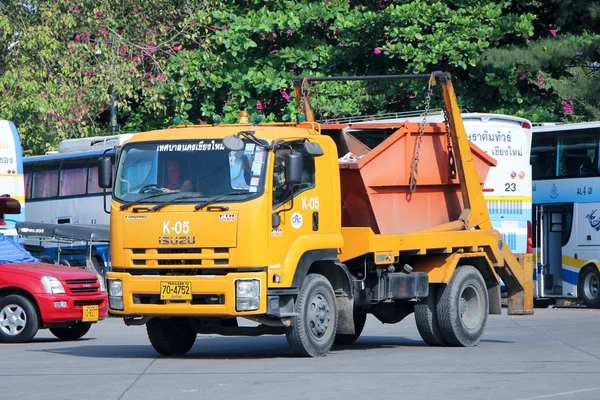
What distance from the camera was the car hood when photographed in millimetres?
17706

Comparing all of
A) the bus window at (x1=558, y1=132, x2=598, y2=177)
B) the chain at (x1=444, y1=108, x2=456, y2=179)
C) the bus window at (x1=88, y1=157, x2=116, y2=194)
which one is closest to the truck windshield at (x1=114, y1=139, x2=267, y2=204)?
the chain at (x1=444, y1=108, x2=456, y2=179)

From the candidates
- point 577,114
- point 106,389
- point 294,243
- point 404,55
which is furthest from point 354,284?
point 577,114

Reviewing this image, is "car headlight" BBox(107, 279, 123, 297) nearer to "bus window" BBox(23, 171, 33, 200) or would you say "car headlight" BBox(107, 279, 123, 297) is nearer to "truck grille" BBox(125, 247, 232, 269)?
"truck grille" BBox(125, 247, 232, 269)

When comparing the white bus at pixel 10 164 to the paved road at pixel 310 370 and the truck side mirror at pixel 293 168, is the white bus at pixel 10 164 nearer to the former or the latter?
the paved road at pixel 310 370

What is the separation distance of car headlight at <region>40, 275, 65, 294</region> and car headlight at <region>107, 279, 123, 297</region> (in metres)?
3.89

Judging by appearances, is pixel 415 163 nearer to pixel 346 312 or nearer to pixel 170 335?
pixel 346 312

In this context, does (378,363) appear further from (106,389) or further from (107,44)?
(107,44)

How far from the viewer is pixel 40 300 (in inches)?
685

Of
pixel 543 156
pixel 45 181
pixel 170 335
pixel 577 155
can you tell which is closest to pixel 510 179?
pixel 577 155

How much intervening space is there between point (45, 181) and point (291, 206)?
2248 cm

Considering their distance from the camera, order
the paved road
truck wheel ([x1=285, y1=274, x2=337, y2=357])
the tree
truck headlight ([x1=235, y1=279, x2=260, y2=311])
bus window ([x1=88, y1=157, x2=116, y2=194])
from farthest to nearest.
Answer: bus window ([x1=88, y1=157, x2=116, y2=194]) → the tree → truck wheel ([x1=285, y1=274, x2=337, y2=357]) → truck headlight ([x1=235, y1=279, x2=260, y2=311]) → the paved road

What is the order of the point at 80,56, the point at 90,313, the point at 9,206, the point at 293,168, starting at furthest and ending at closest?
the point at 80,56
the point at 9,206
the point at 90,313
the point at 293,168

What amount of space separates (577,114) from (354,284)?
68.6ft

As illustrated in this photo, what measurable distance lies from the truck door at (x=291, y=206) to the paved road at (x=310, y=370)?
1308mm
